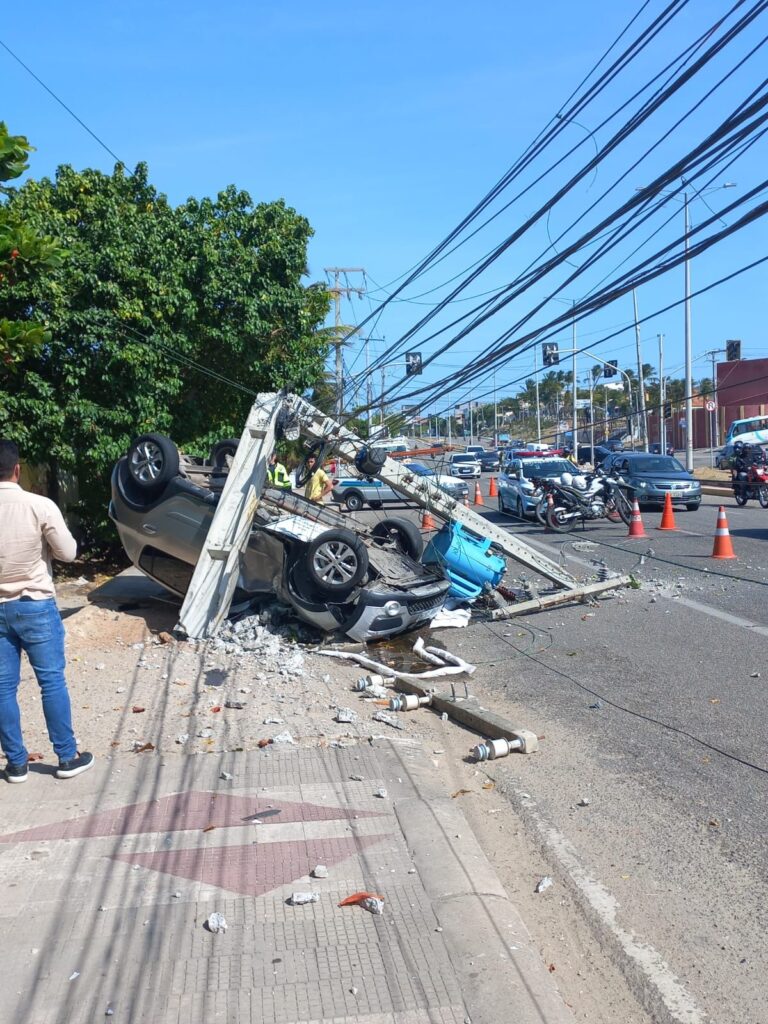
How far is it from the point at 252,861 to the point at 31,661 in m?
1.80

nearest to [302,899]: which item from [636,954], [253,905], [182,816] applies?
[253,905]

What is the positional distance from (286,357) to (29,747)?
11237 mm

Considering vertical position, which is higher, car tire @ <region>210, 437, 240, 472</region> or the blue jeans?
car tire @ <region>210, 437, 240, 472</region>

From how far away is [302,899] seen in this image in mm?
4367

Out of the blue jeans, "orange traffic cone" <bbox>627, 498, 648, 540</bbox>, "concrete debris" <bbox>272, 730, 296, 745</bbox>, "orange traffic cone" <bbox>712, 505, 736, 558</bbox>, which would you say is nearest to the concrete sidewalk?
the blue jeans

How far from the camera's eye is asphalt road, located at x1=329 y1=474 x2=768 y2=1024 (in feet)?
13.6

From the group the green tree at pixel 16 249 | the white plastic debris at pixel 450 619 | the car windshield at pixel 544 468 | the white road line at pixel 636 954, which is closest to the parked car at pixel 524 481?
the car windshield at pixel 544 468

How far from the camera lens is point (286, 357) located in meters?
17.1

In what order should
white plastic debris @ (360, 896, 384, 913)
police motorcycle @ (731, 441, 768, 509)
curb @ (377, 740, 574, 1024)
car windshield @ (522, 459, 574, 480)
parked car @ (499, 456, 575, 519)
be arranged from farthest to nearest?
Answer: car windshield @ (522, 459, 574, 480)
police motorcycle @ (731, 441, 768, 509)
parked car @ (499, 456, 575, 519)
white plastic debris @ (360, 896, 384, 913)
curb @ (377, 740, 574, 1024)

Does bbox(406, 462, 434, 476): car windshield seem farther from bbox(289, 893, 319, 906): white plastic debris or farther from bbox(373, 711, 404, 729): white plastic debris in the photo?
bbox(289, 893, 319, 906): white plastic debris

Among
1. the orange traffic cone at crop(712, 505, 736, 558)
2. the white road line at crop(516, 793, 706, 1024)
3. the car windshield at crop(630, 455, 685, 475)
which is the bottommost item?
the white road line at crop(516, 793, 706, 1024)

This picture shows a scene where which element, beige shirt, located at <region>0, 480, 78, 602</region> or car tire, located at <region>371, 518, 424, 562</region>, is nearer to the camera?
beige shirt, located at <region>0, 480, 78, 602</region>

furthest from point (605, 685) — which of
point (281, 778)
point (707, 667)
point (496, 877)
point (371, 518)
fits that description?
point (371, 518)

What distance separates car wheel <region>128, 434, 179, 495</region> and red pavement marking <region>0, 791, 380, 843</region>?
566cm
